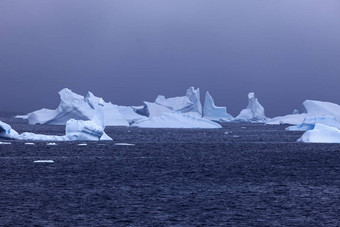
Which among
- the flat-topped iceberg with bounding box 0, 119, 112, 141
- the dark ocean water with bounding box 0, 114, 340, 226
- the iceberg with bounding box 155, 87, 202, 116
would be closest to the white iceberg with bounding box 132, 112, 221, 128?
the iceberg with bounding box 155, 87, 202, 116

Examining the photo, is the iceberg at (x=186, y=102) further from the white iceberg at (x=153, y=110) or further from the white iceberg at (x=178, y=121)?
the white iceberg at (x=178, y=121)

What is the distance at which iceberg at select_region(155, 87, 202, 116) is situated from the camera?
56188 mm

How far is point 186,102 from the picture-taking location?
5631 centimetres

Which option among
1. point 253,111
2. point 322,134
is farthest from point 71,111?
point 253,111

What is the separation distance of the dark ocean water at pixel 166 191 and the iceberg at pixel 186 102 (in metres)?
34.5

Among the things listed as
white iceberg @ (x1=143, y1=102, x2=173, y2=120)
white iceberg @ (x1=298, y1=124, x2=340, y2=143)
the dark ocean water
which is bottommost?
the dark ocean water

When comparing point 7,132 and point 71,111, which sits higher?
point 71,111

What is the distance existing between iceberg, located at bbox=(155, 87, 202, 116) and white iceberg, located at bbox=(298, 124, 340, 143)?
2388cm

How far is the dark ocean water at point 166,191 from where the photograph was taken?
9.46 m

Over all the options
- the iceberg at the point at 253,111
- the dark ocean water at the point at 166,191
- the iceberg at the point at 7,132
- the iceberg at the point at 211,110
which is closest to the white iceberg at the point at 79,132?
the iceberg at the point at 7,132

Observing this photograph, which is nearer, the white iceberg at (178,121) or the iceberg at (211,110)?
the white iceberg at (178,121)

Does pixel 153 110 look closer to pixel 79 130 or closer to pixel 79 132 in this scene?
→ pixel 79 132

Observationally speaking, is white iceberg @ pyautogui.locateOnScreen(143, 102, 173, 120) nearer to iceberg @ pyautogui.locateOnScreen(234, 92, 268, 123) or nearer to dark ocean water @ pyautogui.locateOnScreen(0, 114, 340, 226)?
iceberg @ pyautogui.locateOnScreen(234, 92, 268, 123)

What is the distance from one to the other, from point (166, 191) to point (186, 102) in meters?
43.8
